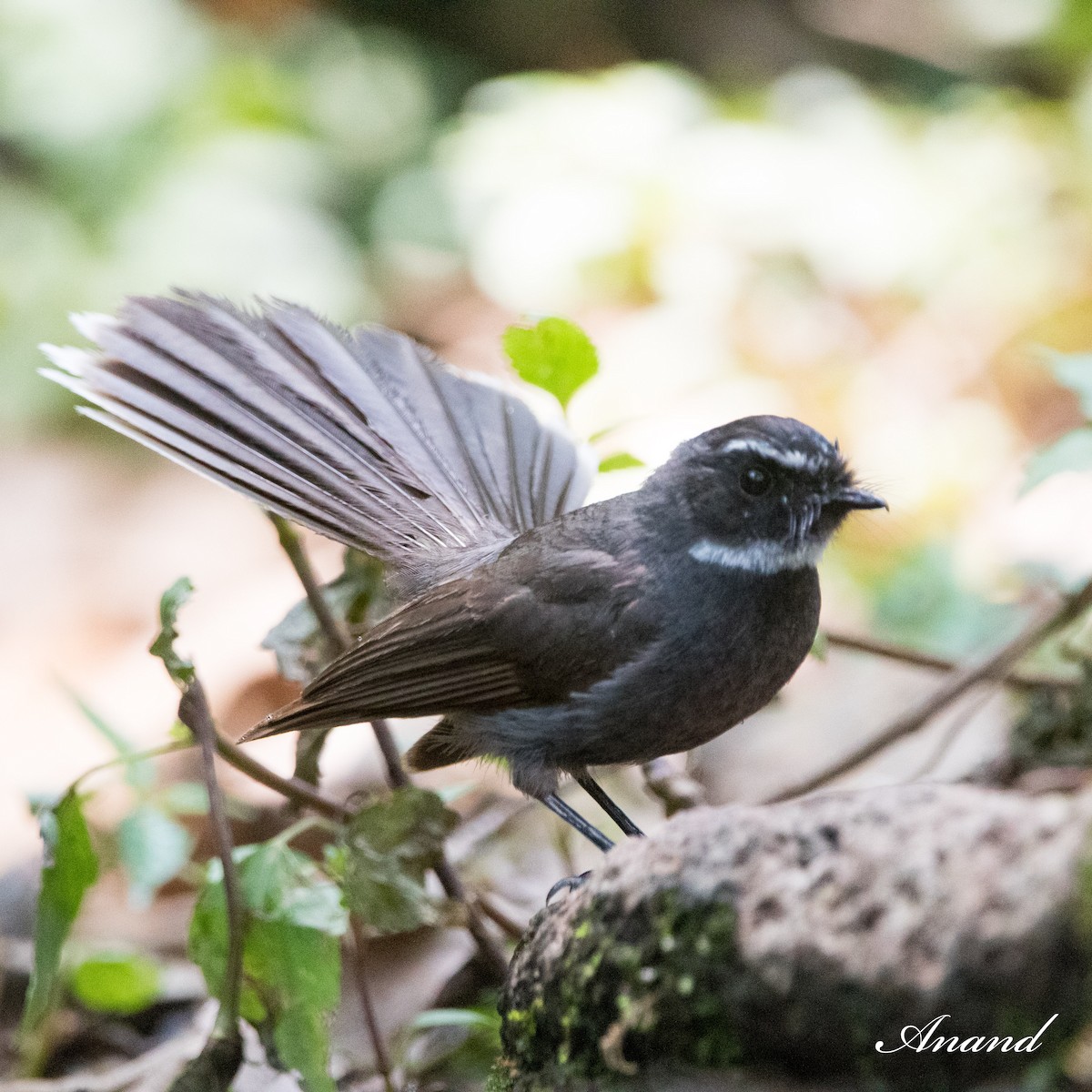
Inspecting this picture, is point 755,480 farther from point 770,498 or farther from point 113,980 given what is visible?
point 113,980

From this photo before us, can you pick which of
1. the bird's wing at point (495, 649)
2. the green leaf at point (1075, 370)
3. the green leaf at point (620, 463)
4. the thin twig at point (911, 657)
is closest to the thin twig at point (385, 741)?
the bird's wing at point (495, 649)

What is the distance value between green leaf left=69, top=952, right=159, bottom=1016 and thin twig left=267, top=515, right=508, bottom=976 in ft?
3.13

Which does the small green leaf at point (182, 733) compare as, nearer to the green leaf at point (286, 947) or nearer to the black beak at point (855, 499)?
the green leaf at point (286, 947)

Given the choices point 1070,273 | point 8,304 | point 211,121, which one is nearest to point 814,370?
point 1070,273

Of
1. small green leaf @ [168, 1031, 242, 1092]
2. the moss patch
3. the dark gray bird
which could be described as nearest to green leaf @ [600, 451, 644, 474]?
the dark gray bird

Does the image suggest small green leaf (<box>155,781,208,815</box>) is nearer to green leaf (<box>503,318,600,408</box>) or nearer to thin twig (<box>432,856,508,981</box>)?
thin twig (<box>432,856,508,981</box>)

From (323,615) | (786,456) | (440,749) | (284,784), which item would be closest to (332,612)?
(323,615)

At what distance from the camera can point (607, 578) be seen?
123 inches

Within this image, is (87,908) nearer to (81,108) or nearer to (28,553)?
(28,553)

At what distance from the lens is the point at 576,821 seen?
3160 mm

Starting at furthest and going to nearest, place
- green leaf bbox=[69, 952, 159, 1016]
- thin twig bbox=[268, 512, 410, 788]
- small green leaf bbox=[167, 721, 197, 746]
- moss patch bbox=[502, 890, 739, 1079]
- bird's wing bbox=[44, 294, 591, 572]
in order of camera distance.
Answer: green leaf bbox=[69, 952, 159, 1016] → bird's wing bbox=[44, 294, 591, 572] → thin twig bbox=[268, 512, 410, 788] → small green leaf bbox=[167, 721, 197, 746] → moss patch bbox=[502, 890, 739, 1079]

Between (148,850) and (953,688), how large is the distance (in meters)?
2.16

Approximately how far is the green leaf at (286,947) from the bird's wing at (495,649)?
14.2 inches

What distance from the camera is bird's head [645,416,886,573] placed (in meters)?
3.02
